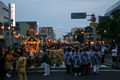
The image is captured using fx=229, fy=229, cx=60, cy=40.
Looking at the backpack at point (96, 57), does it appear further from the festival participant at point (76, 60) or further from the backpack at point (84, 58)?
the festival participant at point (76, 60)

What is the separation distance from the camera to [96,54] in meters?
14.2

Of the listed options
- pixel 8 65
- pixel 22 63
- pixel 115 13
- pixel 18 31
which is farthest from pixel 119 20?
pixel 18 31

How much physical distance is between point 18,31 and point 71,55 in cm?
7382

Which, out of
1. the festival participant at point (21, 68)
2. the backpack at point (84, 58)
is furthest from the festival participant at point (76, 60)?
the festival participant at point (21, 68)

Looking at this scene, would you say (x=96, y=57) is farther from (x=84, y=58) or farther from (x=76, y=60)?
(x=76, y=60)

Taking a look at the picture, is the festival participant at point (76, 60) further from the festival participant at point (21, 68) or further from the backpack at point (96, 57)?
the festival participant at point (21, 68)

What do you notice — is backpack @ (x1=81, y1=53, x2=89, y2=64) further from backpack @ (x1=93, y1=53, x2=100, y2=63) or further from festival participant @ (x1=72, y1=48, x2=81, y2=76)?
backpack @ (x1=93, y1=53, x2=100, y2=63)

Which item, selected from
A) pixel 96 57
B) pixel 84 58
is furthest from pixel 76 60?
pixel 96 57

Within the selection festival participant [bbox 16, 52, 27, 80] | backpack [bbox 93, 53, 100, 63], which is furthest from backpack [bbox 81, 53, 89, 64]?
festival participant [bbox 16, 52, 27, 80]

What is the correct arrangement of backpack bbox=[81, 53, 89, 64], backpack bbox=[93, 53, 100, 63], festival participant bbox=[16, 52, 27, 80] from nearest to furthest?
festival participant bbox=[16, 52, 27, 80]
backpack bbox=[81, 53, 89, 64]
backpack bbox=[93, 53, 100, 63]

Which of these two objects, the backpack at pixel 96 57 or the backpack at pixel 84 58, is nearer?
the backpack at pixel 84 58

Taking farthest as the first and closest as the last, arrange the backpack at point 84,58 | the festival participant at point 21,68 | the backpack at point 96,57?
the backpack at point 96,57 < the backpack at point 84,58 < the festival participant at point 21,68

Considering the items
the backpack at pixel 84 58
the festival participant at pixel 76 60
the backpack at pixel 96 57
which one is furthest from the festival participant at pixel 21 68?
the backpack at pixel 96 57

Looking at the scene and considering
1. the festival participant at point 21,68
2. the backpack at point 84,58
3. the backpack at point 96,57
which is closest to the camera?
the festival participant at point 21,68
